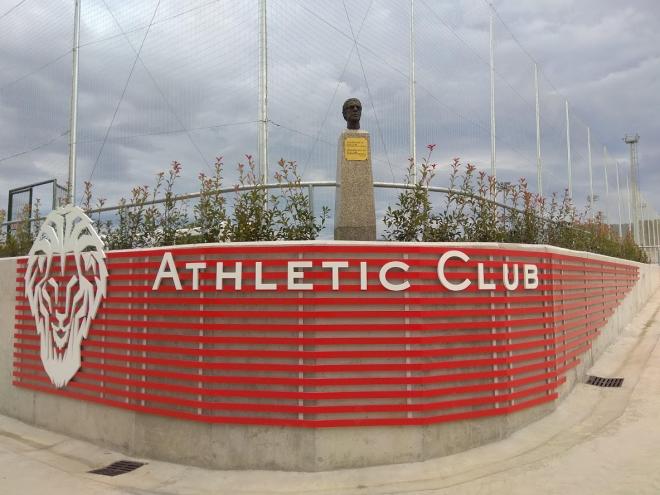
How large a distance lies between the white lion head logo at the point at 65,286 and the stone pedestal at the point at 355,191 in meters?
3.11

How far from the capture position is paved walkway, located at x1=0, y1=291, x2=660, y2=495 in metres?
4.47

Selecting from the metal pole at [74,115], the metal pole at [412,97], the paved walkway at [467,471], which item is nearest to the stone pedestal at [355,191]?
the metal pole at [412,97]

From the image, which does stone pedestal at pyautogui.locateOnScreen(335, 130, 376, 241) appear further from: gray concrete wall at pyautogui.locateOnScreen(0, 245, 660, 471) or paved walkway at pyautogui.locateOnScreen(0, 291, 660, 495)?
paved walkway at pyautogui.locateOnScreen(0, 291, 660, 495)

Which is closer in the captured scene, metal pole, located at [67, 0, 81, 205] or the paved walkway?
the paved walkway

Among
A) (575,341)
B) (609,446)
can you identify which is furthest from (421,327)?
(575,341)

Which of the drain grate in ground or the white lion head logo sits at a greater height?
the white lion head logo

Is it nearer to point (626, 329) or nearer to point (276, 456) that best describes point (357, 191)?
point (276, 456)

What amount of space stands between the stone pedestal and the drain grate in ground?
13.7 feet

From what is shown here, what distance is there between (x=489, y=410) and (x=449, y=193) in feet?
10.3

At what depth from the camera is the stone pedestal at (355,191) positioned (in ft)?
22.2

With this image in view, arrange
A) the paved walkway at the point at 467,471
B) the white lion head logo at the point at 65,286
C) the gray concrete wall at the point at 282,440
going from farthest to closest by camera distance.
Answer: the white lion head logo at the point at 65,286
the gray concrete wall at the point at 282,440
the paved walkway at the point at 467,471

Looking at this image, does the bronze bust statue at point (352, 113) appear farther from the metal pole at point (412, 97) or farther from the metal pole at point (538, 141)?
the metal pole at point (538, 141)

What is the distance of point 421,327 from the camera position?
5.05m

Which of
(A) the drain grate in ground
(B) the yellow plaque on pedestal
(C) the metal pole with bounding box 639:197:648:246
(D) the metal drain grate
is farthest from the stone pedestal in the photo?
(C) the metal pole with bounding box 639:197:648:246
